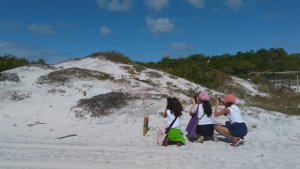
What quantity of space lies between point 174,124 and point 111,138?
1.89 meters

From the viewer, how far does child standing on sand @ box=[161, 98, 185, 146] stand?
10.0m

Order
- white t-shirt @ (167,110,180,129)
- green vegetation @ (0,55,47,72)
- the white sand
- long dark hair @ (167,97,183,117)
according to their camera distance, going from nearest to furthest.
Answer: the white sand
white t-shirt @ (167,110,180,129)
long dark hair @ (167,97,183,117)
green vegetation @ (0,55,47,72)

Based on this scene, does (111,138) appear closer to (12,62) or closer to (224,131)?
(224,131)

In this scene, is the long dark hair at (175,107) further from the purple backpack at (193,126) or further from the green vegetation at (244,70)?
the green vegetation at (244,70)

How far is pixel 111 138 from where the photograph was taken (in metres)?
11.1

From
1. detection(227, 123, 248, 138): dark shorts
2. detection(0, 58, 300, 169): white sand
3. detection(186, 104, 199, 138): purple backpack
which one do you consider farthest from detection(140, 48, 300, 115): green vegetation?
detection(186, 104, 199, 138): purple backpack

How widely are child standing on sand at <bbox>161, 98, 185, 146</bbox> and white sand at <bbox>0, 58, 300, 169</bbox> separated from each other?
24 centimetres

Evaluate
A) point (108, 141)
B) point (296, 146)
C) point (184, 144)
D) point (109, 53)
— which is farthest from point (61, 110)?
point (109, 53)

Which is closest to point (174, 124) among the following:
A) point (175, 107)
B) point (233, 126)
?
point (175, 107)

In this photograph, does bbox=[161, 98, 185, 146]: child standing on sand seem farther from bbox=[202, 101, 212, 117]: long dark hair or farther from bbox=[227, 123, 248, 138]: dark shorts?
bbox=[227, 123, 248, 138]: dark shorts

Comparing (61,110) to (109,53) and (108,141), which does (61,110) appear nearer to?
(108,141)

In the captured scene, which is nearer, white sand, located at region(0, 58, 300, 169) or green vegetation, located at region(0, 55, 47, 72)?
white sand, located at region(0, 58, 300, 169)

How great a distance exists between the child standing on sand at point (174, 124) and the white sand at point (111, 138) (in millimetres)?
244

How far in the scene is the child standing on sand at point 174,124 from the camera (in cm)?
1002
